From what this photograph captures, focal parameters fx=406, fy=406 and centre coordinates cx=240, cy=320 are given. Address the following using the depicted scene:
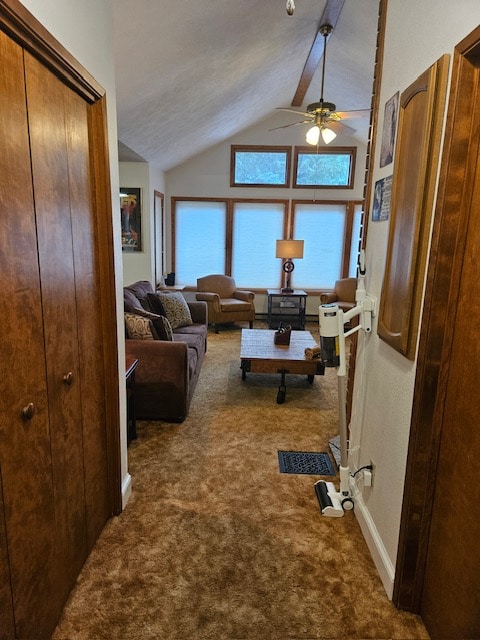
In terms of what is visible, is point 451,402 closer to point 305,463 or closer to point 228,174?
point 305,463

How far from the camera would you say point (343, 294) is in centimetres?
645

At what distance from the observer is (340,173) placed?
6.83 m

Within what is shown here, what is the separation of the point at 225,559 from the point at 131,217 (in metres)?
4.81

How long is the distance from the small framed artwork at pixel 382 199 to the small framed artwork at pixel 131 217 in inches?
167

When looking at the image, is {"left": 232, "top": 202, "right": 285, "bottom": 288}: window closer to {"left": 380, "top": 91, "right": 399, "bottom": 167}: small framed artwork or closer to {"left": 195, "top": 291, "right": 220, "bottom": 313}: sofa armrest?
{"left": 195, "top": 291, "right": 220, "bottom": 313}: sofa armrest

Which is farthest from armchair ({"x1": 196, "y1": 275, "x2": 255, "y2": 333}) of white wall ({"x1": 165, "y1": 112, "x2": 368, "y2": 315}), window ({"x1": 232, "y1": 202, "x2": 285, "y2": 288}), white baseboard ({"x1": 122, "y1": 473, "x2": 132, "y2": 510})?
white baseboard ({"x1": 122, "y1": 473, "x2": 132, "y2": 510})

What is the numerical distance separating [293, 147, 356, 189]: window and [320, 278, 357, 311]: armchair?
1.65m

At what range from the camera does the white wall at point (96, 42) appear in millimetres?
1321

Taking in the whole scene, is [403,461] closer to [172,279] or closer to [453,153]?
[453,153]

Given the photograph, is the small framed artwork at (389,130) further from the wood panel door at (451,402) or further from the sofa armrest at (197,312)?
the sofa armrest at (197,312)

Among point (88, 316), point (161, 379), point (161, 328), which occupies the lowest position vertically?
point (161, 379)

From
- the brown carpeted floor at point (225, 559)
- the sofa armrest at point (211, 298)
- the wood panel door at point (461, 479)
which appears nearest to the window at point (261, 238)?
the sofa armrest at point (211, 298)

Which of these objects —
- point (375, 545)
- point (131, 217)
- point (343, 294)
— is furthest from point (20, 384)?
point (343, 294)

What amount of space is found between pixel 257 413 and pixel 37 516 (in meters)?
2.25
